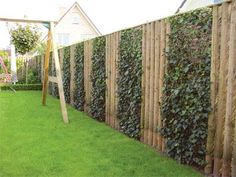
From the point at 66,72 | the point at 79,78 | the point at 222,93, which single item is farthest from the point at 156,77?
the point at 66,72

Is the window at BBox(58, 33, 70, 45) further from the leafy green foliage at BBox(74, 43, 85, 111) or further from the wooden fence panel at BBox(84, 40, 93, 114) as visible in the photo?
the wooden fence panel at BBox(84, 40, 93, 114)

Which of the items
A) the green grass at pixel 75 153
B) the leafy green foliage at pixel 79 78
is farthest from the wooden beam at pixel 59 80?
the leafy green foliage at pixel 79 78

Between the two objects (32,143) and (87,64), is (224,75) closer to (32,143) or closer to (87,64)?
(32,143)

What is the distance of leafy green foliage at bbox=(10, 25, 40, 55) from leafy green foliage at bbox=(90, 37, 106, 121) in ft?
45.5

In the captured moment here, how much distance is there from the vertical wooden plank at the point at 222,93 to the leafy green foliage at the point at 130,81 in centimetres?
194

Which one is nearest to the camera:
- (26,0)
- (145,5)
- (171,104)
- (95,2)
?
(171,104)

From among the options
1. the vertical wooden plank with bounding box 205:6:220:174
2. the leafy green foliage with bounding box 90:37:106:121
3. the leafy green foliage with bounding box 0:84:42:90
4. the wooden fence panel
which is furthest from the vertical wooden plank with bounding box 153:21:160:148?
the leafy green foliage with bounding box 0:84:42:90

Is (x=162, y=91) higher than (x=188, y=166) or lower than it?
higher

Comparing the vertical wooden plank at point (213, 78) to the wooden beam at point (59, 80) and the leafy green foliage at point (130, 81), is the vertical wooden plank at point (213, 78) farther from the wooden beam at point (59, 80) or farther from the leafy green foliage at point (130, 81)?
the wooden beam at point (59, 80)

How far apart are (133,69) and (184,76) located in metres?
1.60

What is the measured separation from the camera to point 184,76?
13.7 ft

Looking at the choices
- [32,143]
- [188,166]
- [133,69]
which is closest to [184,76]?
[188,166]

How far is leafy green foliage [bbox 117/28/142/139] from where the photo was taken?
18.1ft

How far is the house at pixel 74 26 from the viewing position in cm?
3812
